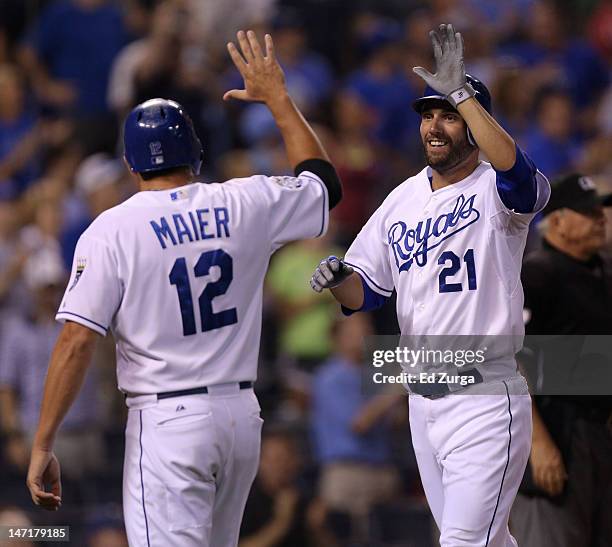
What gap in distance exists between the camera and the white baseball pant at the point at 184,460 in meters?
4.42

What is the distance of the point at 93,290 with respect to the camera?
4.43 meters

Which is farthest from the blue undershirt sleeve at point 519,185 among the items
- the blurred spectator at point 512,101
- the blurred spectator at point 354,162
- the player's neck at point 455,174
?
the blurred spectator at point 512,101

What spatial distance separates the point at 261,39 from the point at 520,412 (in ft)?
20.1

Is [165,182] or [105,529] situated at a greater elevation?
[165,182]

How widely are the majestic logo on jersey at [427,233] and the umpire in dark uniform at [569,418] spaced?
858mm

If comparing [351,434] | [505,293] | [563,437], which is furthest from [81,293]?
[351,434]

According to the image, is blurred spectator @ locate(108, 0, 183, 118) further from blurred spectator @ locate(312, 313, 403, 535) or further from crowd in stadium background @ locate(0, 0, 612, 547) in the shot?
blurred spectator @ locate(312, 313, 403, 535)

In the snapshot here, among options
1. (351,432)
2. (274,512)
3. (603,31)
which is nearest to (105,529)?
(274,512)

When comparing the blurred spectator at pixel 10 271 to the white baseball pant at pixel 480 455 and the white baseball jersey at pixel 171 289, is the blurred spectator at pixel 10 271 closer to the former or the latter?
the white baseball jersey at pixel 171 289

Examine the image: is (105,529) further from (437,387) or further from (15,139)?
(15,139)

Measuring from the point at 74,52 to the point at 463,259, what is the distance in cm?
617

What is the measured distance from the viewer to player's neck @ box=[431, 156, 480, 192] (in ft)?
15.2

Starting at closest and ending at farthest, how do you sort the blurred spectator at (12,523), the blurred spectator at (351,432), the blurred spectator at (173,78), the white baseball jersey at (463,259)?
the white baseball jersey at (463,259) → the blurred spectator at (12,523) → the blurred spectator at (351,432) → the blurred spectator at (173,78)

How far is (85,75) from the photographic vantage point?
32.7 ft
